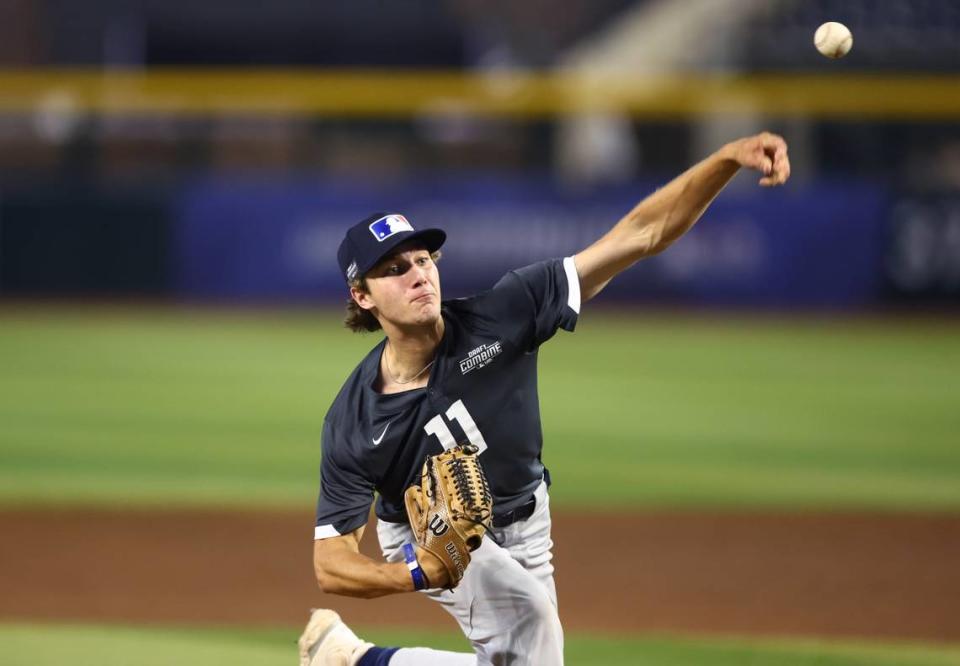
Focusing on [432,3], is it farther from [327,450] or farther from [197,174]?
[327,450]

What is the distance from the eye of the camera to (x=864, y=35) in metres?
25.5

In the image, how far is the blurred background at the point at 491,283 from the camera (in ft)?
24.5

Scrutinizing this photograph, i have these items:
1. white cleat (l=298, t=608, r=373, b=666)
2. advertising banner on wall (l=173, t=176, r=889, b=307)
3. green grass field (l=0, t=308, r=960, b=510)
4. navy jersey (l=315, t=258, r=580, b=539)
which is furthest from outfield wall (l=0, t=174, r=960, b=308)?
navy jersey (l=315, t=258, r=580, b=539)

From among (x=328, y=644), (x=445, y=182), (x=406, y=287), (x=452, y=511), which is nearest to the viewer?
(x=452, y=511)

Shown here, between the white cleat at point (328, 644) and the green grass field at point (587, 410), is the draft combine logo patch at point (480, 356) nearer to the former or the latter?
the white cleat at point (328, 644)

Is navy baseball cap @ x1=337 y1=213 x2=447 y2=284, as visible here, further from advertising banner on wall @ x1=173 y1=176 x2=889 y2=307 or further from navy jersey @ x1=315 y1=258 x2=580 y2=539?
advertising banner on wall @ x1=173 y1=176 x2=889 y2=307

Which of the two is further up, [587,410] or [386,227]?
[386,227]

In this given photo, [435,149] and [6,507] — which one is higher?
[435,149]

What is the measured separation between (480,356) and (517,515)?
0.56m

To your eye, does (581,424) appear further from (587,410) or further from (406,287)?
(406,287)

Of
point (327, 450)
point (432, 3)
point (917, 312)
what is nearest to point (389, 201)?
point (917, 312)

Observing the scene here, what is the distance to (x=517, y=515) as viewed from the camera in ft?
16.0

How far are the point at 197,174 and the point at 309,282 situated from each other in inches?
118

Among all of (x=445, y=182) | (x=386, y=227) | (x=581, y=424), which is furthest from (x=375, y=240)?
(x=445, y=182)
